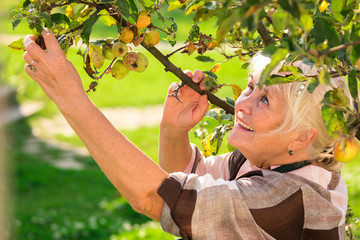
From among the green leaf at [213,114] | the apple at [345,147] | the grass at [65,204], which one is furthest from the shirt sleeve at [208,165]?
the grass at [65,204]

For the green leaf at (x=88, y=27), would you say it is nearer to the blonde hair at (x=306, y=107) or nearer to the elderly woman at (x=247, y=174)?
the elderly woman at (x=247, y=174)

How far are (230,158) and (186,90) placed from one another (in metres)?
0.27

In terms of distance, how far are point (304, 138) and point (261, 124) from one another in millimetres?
127

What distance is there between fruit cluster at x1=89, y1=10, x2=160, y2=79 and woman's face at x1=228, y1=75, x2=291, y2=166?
0.30 m

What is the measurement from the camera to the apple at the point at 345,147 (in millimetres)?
1354

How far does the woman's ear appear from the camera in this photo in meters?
1.75

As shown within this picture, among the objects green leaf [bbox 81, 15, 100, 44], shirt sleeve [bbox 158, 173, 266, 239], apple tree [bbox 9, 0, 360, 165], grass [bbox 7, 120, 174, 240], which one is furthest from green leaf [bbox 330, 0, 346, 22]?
grass [bbox 7, 120, 174, 240]

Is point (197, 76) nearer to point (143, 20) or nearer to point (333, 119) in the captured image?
point (143, 20)

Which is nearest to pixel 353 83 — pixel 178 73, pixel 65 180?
pixel 178 73

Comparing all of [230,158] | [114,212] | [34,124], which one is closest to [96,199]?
[114,212]

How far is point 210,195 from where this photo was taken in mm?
1604

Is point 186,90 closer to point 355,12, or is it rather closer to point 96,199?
point 355,12

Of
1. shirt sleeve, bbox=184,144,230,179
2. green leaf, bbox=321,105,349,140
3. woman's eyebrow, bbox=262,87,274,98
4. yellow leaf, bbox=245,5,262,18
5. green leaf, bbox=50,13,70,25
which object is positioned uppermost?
yellow leaf, bbox=245,5,262,18

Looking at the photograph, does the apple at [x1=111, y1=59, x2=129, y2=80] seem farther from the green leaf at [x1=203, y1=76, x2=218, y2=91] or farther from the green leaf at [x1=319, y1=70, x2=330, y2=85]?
the green leaf at [x1=319, y1=70, x2=330, y2=85]
